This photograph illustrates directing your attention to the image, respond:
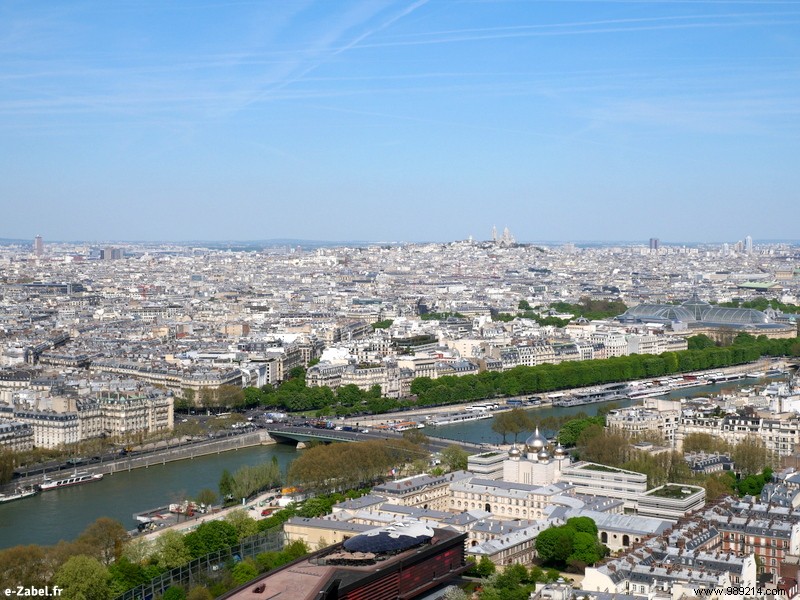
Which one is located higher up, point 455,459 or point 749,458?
point 749,458

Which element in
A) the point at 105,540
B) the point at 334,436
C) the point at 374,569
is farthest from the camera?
the point at 334,436

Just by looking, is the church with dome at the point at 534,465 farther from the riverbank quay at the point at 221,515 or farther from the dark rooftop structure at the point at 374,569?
the dark rooftop structure at the point at 374,569

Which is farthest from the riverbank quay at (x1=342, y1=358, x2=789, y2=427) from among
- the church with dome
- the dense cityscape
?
the church with dome

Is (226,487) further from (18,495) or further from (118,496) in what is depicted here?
(18,495)

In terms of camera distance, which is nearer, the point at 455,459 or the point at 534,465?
the point at 534,465

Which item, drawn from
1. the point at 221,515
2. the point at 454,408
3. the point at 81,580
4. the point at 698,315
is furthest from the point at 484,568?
the point at 698,315

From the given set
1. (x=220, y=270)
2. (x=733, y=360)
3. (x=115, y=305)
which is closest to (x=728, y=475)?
(x=733, y=360)

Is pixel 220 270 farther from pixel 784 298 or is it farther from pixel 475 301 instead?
pixel 784 298
